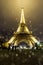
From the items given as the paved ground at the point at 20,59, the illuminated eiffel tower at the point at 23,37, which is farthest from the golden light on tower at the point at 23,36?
the paved ground at the point at 20,59

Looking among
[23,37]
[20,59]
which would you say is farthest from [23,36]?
[20,59]

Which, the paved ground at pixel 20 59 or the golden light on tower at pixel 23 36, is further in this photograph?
the golden light on tower at pixel 23 36

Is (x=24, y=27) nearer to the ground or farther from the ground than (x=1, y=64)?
farther from the ground

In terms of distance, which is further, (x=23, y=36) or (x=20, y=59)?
(x=23, y=36)

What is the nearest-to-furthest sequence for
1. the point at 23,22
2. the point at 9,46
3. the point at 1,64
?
the point at 1,64
the point at 9,46
the point at 23,22

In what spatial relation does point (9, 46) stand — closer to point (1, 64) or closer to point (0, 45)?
point (0, 45)

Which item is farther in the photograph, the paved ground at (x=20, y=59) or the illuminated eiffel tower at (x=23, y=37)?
the illuminated eiffel tower at (x=23, y=37)

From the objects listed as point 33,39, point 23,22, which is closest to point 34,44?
point 33,39

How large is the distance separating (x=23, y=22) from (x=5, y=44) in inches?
78.3

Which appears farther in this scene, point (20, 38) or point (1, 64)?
point (20, 38)

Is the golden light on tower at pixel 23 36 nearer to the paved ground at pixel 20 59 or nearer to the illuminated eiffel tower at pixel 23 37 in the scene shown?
the illuminated eiffel tower at pixel 23 37

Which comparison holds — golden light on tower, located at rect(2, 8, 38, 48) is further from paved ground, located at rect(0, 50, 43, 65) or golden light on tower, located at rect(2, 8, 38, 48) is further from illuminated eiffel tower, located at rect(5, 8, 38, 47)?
paved ground, located at rect(0, 50, 43, 65)

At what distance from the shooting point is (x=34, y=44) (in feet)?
63.1

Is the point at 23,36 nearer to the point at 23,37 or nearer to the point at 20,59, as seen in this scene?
the point at 23,37
